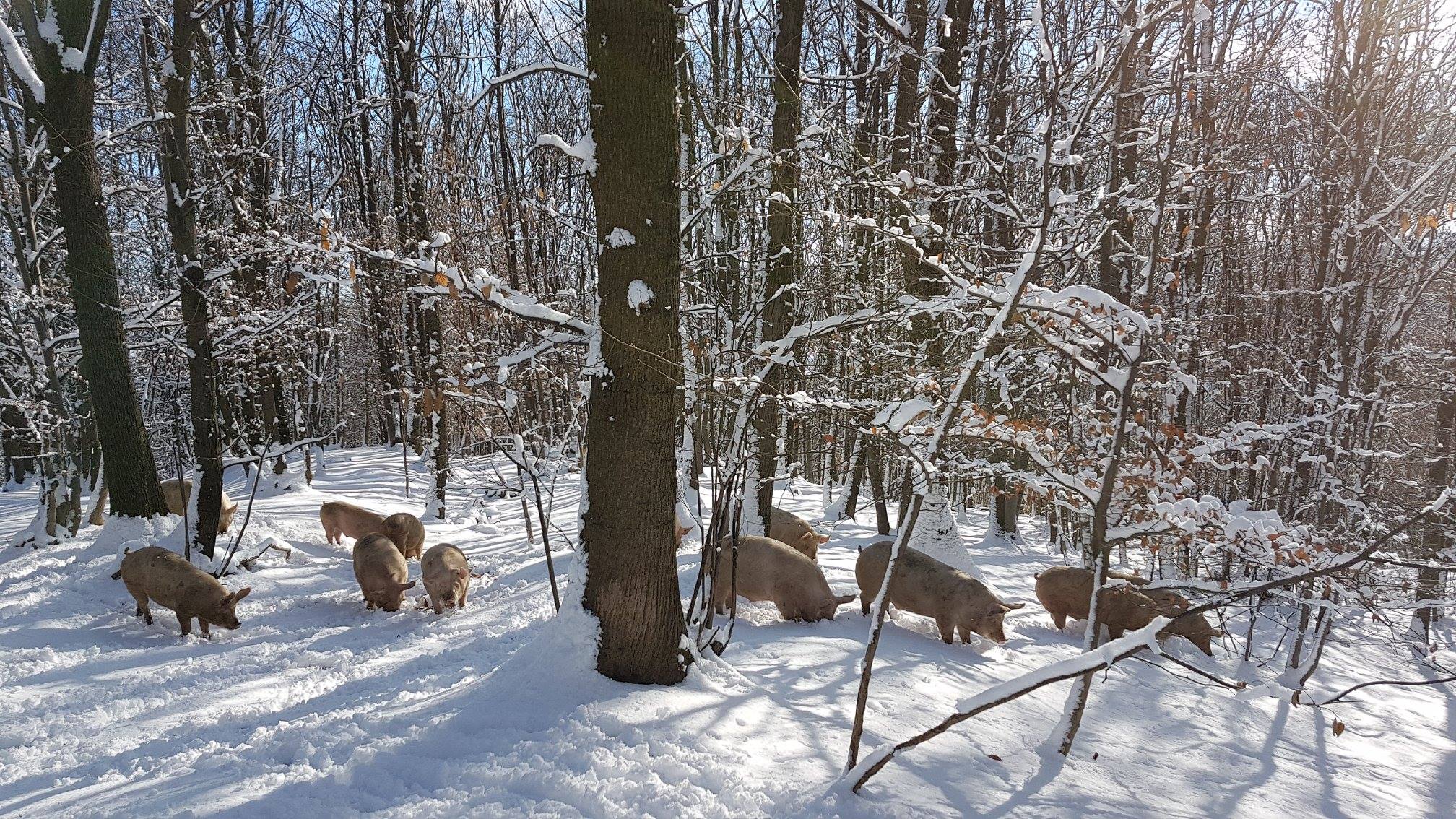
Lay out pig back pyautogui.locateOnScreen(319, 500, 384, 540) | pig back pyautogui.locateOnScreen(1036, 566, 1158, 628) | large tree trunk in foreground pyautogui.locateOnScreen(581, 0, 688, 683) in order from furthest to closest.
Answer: pig back pyautogui.locateOnScreen(319, 500, 384, 540)
pig back pyautogui.locateOnScreen(1036, 566, 1158, 628)
large tree trunk in foreground pyautogui.locateOnScreen(581, 0, 688, 683)

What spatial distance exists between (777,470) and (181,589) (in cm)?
572

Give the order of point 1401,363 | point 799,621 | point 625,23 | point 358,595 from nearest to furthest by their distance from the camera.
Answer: point 625,23
point 799,621
point 358,595
point 1401,363

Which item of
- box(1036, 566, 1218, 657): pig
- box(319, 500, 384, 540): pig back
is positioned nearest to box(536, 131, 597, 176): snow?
box(1036, 566, 1218, 657): pig

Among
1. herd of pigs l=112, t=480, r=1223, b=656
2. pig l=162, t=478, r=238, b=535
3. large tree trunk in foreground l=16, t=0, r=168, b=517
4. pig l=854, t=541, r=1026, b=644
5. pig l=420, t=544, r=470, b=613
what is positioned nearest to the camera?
pig l=854, t=541, r=1026, b=644

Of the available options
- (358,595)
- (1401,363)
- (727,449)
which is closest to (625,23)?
(727,449)

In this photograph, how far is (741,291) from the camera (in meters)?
8.13

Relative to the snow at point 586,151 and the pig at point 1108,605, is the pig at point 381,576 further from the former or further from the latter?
the pig at point 1108,605

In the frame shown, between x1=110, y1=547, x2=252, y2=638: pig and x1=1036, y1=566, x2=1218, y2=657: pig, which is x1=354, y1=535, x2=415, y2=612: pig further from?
x1=1036, y1=566, x2=1218, y2=657: pig

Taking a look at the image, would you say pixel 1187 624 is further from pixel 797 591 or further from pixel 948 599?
pixel 797 591

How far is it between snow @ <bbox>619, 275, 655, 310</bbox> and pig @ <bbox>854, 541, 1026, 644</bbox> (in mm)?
3291

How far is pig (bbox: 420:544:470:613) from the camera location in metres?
7.27

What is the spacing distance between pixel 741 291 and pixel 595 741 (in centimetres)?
547

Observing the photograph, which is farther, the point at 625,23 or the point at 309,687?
the point at 309,687

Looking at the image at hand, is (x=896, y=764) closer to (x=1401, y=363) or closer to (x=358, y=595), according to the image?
(x=358, y=595)
